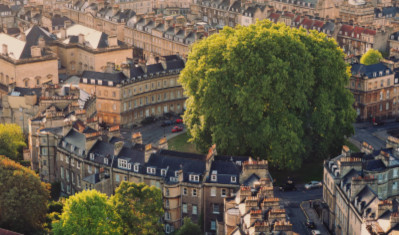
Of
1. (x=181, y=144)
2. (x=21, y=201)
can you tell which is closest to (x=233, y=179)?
(x=21, y=201)

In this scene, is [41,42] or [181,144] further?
[41,42]

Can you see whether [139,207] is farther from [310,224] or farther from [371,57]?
[371,57]

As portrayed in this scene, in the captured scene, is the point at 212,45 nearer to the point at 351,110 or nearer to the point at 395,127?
the point at 351,110

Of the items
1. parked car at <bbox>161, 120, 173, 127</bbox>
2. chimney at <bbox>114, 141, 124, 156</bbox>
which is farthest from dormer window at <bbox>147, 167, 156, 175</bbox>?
parked car at <bbox>161, 120, 173, 127</bbox>

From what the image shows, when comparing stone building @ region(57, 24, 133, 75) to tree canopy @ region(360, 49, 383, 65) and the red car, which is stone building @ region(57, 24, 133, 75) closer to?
the red car

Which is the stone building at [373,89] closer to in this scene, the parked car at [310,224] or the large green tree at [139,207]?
the parked car at [310,224]

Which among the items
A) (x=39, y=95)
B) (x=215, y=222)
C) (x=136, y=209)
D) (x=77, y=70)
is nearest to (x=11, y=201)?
(x=136, y=209)
